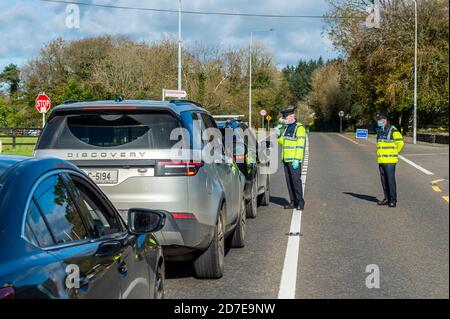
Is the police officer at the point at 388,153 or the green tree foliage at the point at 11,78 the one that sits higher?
the green tree foliage at the point at 11,78

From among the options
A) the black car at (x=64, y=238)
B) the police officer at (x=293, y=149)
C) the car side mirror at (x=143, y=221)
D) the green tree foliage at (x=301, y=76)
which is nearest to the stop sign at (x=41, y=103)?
the police officer at (x=293, y=149)

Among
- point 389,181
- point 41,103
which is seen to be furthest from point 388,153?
point 41,103

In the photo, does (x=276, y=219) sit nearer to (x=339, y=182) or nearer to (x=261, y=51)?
(x=339, y=182)

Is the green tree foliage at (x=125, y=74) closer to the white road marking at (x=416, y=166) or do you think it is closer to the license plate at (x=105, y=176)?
the white road marking at (x=416, y=166)

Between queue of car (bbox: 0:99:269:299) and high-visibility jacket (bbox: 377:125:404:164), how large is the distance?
287 centimetres

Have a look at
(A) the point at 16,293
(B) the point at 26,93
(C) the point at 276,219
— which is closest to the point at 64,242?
(A) the point at 16,293

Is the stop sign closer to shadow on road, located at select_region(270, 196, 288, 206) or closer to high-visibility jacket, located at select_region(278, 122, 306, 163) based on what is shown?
shadow on road, located at select_region(270, 196, 288, 206)

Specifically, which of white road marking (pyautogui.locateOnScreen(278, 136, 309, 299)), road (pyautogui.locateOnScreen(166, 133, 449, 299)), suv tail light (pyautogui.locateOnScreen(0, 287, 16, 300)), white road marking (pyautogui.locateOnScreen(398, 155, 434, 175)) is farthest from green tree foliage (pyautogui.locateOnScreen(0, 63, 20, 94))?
suv tail light (pyautogui.locateOnScreen(0, 287, 16, 300))

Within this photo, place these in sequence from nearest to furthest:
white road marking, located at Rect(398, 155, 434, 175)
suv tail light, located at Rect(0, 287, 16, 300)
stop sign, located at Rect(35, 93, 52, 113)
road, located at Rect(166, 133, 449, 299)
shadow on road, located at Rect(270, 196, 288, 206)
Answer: suv tail light, located at Rect(0, 287, 16, 300)
road, located at Rect(166, 133, 449, 299)
shadow on road, located at Rect(270, 196, 288, 206)
white road marking, located at Rect(398, 155, 434, 175)
stop sign, located at Rect(35, 93, 52, 113)

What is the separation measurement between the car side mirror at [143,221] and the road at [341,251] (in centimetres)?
127

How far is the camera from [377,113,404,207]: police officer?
476 inches

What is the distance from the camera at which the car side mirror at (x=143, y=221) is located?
12.0ft

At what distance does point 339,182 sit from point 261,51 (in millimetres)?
74059

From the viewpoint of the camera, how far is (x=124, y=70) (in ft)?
157
